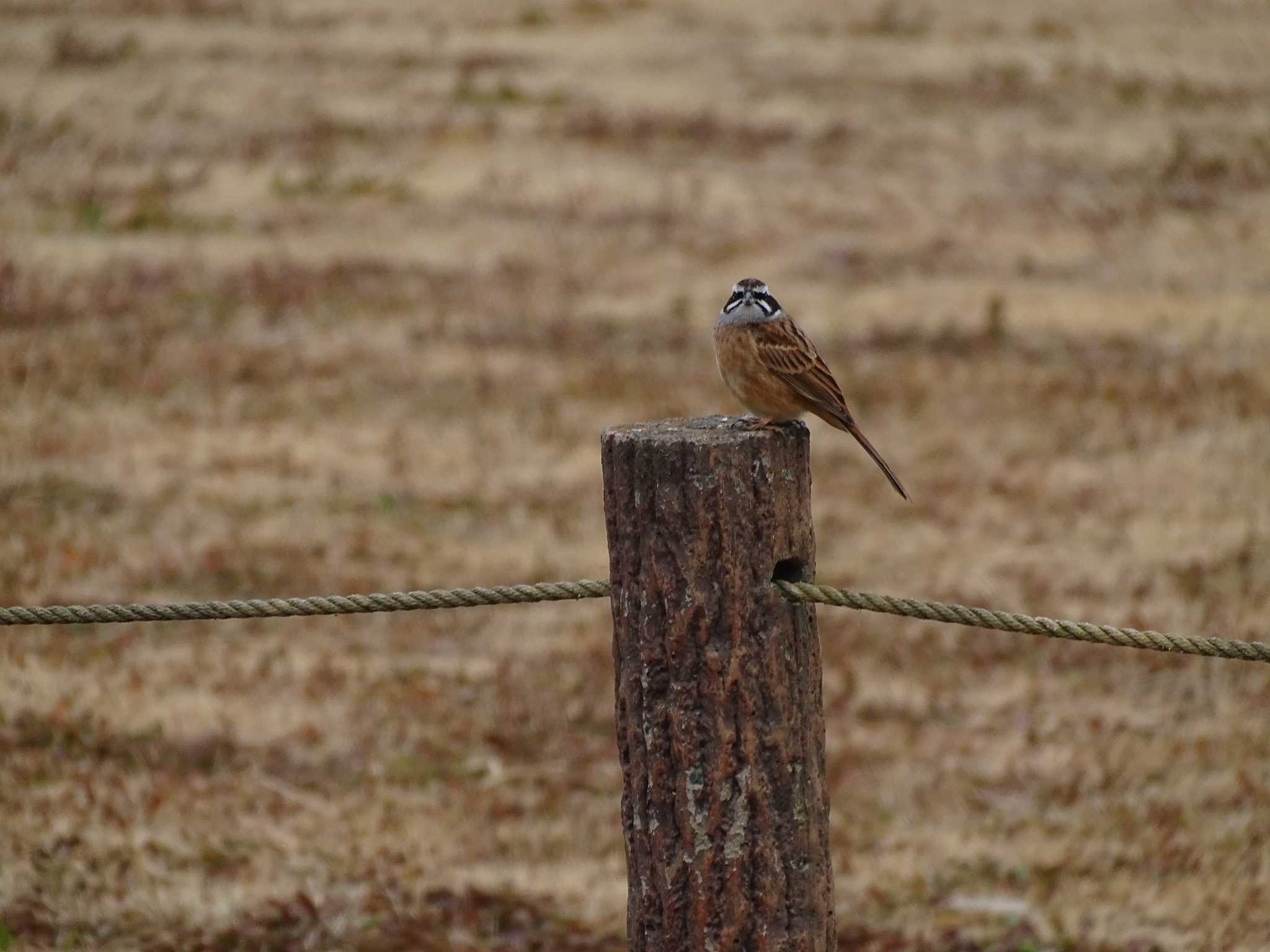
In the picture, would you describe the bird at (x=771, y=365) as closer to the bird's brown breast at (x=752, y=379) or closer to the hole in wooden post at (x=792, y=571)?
the bird's brown breast at (x=752, y=379)

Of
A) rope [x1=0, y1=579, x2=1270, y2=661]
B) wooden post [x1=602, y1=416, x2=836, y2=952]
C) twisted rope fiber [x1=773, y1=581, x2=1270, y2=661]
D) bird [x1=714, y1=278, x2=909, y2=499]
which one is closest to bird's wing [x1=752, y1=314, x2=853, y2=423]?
bird [x1=714, y1=278, x2=909, y2=499]

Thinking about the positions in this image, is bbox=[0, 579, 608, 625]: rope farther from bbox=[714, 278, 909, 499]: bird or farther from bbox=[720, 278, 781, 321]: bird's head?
bbox=[720, 278, 781, 321]: bird's head

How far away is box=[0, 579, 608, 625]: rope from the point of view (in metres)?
4.46

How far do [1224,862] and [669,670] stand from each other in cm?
409

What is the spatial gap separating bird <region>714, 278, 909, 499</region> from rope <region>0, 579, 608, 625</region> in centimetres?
103

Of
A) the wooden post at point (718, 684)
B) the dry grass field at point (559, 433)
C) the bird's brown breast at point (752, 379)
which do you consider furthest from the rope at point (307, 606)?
the dry grass field at point (559, 433)

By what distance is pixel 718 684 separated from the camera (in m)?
3.92

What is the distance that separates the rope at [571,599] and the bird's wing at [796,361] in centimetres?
95

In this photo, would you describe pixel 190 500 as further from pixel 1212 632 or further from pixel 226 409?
pixel 1212 632

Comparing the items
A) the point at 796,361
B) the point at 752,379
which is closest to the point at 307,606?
the point at 752,379

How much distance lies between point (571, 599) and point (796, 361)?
1.26m

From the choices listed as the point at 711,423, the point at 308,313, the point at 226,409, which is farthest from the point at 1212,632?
the point at 308,313

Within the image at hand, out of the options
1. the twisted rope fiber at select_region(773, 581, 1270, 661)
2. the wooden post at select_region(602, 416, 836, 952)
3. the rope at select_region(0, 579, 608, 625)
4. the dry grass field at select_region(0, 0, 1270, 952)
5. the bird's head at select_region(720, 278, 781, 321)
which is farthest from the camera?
the dry grass field at select_region(0, 0, 1270, 952)

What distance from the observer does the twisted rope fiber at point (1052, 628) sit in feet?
13.5
